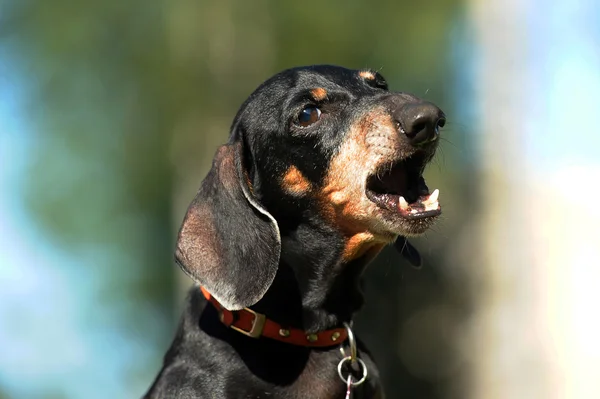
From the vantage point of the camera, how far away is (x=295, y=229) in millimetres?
3281

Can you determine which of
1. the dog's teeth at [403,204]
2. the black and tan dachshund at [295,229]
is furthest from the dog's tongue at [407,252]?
the dog's teeth at [403,204]

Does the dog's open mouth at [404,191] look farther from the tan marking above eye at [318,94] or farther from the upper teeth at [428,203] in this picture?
the tan marking above eye at [318,94]

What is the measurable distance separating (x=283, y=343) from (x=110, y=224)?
8.58 m

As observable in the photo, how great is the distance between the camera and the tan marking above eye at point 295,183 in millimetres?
3193

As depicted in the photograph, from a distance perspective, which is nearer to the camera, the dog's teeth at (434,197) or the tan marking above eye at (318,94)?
the dog's teeth at (434,197)

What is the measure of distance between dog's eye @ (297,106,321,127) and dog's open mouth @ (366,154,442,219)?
0.42 m

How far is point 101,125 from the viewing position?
422 inches

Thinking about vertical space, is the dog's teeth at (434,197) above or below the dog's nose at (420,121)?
below

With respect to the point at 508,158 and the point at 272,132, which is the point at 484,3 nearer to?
the point at 508,158

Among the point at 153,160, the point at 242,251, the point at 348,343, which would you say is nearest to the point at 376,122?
the point at 242,251

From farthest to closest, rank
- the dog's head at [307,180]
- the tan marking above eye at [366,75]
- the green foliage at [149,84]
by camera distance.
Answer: the green foliage at [149,84] → the tan marking above eye at [366,75] → the dog's head at [307,180]

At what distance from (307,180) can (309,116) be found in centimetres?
32

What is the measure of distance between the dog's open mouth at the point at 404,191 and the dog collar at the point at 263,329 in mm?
707

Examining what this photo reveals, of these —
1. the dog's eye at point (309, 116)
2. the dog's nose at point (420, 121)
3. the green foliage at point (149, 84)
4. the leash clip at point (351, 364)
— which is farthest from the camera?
the green foliage at point (149, 84)
